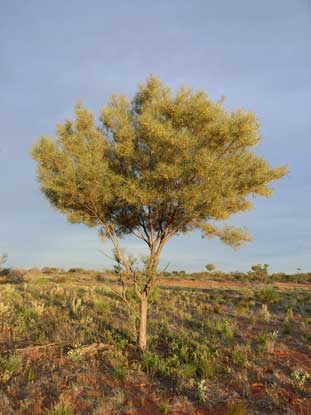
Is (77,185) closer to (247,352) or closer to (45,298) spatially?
(247,352)

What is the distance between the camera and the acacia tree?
1215 centimetres

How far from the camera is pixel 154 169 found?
12891 mm

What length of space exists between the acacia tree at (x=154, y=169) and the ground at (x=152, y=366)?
202cm

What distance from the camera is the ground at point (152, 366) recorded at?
9188 millimetres

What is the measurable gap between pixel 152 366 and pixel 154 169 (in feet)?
20.7

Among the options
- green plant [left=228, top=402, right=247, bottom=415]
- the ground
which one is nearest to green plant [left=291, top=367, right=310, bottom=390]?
the ground

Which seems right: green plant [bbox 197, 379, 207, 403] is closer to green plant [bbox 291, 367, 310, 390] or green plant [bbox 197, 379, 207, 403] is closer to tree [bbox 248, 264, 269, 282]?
green plant [bbox 291, 367, 310, 390]

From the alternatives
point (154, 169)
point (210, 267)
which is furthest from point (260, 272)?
point (154, 169)

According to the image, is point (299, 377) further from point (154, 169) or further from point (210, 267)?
point (210, 267)

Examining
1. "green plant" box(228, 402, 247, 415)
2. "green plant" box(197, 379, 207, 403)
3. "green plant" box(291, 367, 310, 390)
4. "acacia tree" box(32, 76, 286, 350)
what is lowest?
"green plant" box(228, 402, 247, 415)

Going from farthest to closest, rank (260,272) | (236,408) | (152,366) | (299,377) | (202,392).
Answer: (260,272)
(152,366)
(299,377)
(202,392)
(236,408)

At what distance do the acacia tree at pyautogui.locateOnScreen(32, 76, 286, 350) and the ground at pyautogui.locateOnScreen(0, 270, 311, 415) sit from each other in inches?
79.7

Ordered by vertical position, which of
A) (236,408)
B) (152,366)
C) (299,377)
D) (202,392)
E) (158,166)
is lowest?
(236,408)

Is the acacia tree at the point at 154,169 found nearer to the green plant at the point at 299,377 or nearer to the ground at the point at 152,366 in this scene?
the ground at the point at 152,366
